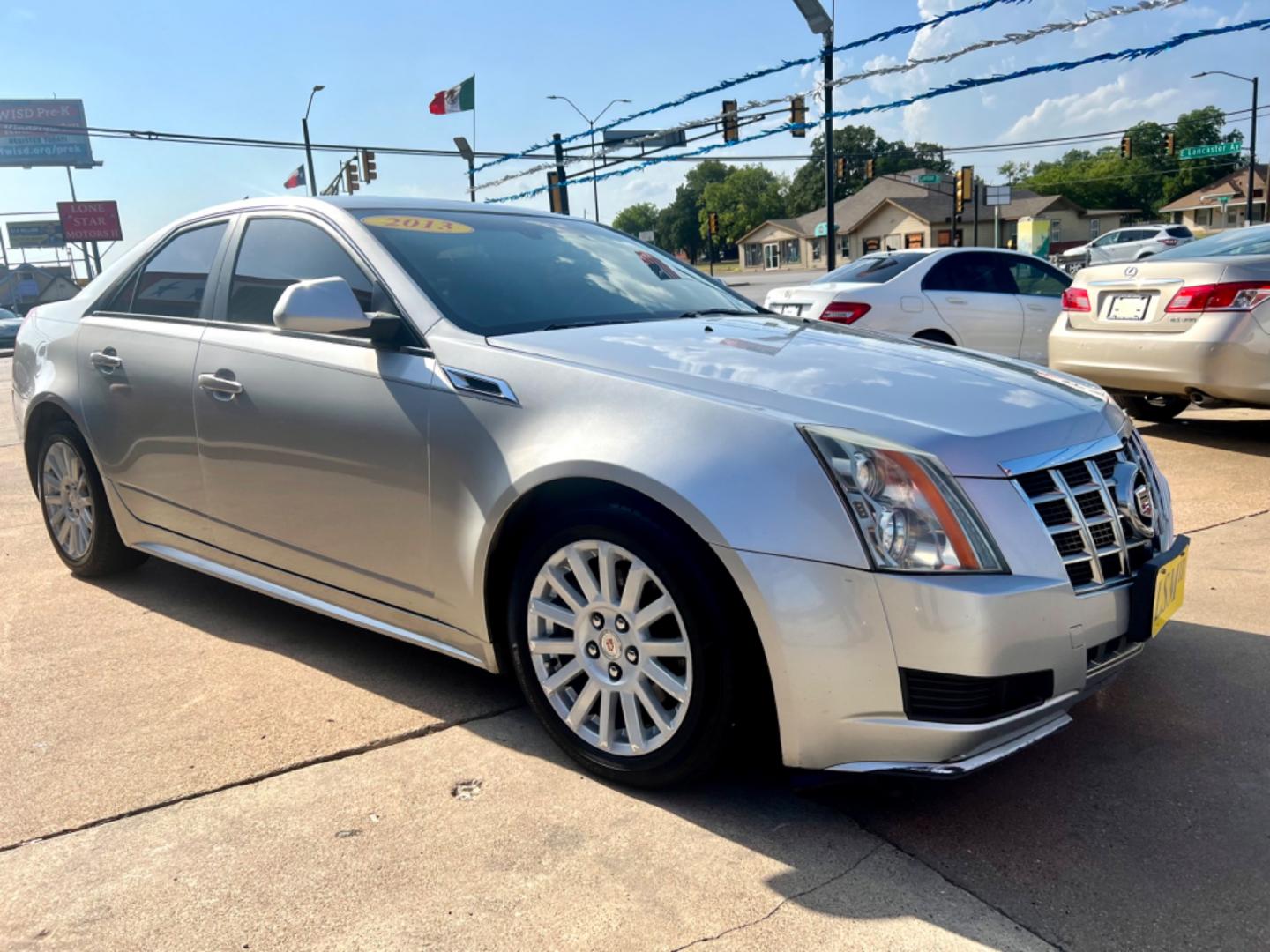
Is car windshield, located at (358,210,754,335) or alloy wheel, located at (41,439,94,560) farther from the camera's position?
alloy wheel, located at (41,439,94,560)

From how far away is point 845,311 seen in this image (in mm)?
8961

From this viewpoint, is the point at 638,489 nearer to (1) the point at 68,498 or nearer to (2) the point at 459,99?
(1) the point at 68,498

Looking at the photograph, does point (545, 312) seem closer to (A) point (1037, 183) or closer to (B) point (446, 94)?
(B) point (446, 94)

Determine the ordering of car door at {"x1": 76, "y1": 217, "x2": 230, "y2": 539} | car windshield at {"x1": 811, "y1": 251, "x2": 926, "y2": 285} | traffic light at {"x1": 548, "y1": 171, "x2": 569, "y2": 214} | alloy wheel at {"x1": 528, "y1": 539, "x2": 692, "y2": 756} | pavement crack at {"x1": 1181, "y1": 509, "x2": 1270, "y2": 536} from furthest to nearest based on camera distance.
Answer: traffic light at {"x1": 548, "y1": 171, "x2": 569, "y2": 214}
car windshield at {"x1": 811, "y1": 251, "x2": 926, "y2": 285}
pavement crack at {"x1": 1181, "y1": 509, "x2": 1270, "y2": 536}
car door at {"x1": 76, "y1": 217, "x2": 230, "y2": 539}
alloy wheel at {"x1": 528, "y1": 539, "x2": 692, "y2": 756}

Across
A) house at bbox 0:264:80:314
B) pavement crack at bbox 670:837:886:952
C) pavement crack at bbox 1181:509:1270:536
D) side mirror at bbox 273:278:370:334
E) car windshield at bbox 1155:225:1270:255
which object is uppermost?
house at bbox 0:264:80:314

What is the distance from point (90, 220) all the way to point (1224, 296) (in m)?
83.1

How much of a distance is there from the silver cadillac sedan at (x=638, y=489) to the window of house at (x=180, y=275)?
0.06 ft

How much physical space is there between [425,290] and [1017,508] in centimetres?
184

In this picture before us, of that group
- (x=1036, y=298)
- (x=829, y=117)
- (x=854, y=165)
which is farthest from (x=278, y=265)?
(x=854, y=165)

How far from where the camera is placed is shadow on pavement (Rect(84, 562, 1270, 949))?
2.22 metres

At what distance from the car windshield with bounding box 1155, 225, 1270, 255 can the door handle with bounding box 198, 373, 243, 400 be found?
19.5 feet

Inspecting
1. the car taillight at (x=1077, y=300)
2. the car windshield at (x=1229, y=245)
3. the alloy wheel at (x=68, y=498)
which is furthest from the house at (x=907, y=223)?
the alloy wheel at (x=68, y=498)

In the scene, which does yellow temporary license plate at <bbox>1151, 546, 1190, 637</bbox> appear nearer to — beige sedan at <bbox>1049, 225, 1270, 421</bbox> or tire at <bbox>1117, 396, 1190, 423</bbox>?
beige sedan at <bbox>1049, 225, 1270, 421</bbox>

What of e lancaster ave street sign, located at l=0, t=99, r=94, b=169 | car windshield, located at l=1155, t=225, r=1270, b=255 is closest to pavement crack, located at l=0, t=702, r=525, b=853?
car windshield, located at l=1155, t=225, r=1270, b=255
